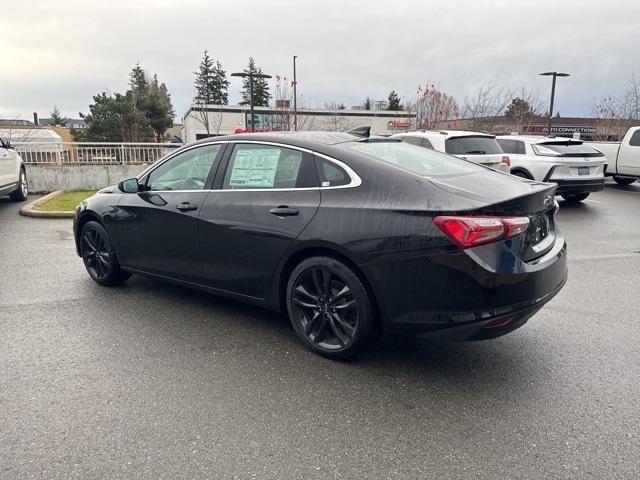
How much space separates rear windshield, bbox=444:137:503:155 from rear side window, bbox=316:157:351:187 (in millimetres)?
6323

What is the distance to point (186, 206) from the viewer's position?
4285mm

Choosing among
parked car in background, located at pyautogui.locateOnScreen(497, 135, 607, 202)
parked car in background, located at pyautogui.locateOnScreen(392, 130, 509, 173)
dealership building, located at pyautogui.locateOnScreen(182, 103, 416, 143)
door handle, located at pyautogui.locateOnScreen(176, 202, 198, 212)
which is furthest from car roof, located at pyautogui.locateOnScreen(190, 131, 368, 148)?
dealership building, located at pyautogui.locateOnScreen(182, 103, 416, 143)

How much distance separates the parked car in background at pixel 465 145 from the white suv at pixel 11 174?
8.40m

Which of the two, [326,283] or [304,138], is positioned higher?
[304,138]

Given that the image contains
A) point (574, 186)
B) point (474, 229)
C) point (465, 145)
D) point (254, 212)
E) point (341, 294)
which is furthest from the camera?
point (574, 186)

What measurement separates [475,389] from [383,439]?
838 mm

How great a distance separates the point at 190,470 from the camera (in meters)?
2.43

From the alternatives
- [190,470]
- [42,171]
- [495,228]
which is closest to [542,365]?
[495,228]

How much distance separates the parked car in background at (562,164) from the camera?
35.1 ft

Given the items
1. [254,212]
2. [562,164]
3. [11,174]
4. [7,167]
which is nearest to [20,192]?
[11,174]

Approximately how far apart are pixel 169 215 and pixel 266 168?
108 centimetres

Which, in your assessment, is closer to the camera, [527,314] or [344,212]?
[527,314]

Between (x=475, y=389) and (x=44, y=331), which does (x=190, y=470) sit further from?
→ (x=44, y=331)

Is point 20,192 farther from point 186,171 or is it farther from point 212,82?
point 212,82
